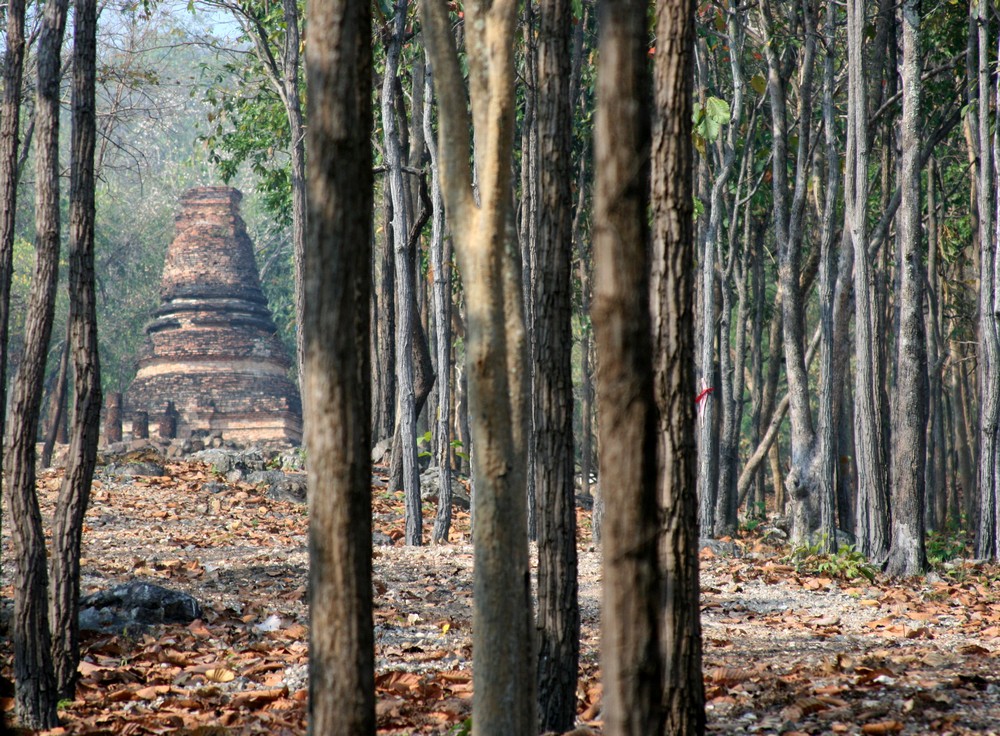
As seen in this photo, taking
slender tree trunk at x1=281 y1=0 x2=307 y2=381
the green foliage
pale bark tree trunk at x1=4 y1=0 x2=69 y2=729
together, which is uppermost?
slender tree trunk at x1=281 y1=0 x2=307 y2=381

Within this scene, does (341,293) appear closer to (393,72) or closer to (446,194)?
(446,194)

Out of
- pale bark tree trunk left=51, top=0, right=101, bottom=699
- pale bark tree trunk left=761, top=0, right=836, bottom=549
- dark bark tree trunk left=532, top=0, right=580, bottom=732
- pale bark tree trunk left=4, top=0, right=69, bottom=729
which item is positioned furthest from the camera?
pale bark tree trunk left=761, top=0, right=836, bottom=549

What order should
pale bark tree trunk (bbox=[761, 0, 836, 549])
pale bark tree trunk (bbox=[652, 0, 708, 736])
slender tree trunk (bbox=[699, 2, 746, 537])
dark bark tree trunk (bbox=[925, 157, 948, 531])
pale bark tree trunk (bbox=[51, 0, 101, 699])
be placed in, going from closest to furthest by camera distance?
pale bark tree trunk (bbox=[652, 0, 708, 736]) → pale bark tree trunk (bbox=[51, 0, 101, 699]) → pale bark tree trunk (bbox=[761, 0, 836, 549]) → slender tree trunk (bbox=[699, 2, 746, 537]) → dark bark tree trunk (bbox=[925, 157, 948, 531])

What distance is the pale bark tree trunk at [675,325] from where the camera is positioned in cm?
380

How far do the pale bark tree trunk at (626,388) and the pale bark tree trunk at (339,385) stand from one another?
748 mm

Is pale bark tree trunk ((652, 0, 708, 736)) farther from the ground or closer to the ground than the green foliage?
farther from the ground

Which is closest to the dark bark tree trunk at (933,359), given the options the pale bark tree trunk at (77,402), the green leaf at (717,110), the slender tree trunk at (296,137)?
the slender tree trunk at (296,137)

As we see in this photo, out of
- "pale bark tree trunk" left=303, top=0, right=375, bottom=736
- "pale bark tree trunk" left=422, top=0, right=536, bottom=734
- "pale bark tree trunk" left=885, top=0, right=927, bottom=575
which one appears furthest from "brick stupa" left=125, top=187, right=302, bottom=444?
"pale bark tree trunk" left=303, top=0, right=375, bottom=736

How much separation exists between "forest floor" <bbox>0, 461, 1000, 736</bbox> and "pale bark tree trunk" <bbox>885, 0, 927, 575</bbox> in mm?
448

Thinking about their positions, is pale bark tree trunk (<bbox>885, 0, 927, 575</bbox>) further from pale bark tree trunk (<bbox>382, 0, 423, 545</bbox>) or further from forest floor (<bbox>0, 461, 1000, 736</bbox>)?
pale bark tree trunk (<bbox>382, 0, 423, 545</bbox>)

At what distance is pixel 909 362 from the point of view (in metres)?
10.3

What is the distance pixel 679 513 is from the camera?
3834 mm

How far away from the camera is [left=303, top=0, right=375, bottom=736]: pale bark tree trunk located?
3234 mm


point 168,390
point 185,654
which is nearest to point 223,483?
point 185,654
